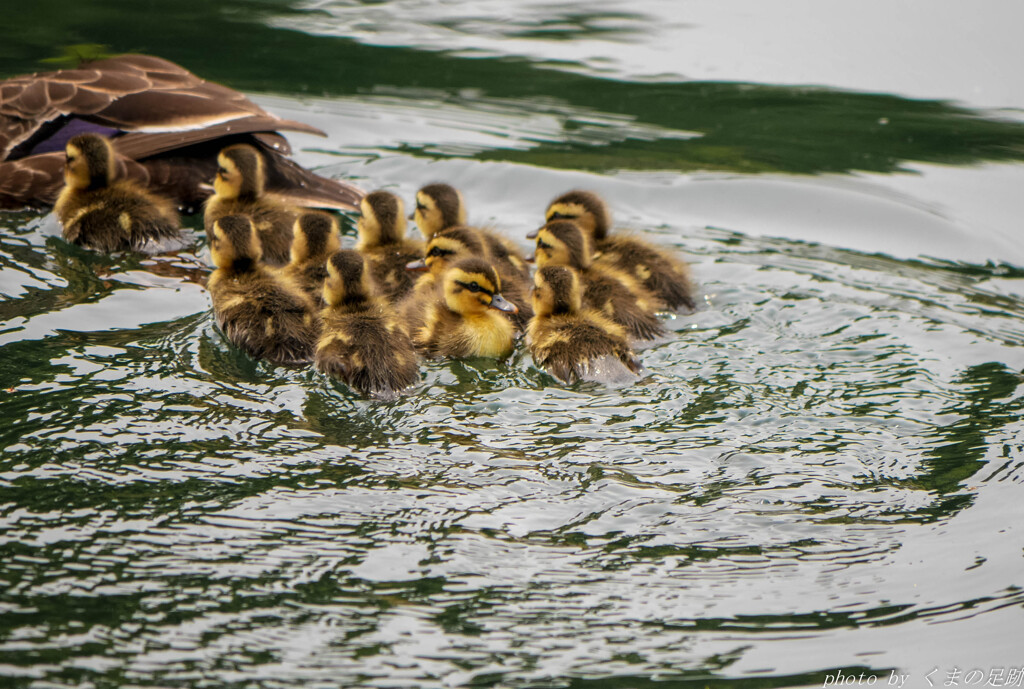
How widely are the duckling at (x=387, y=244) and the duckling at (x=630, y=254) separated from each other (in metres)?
0.73

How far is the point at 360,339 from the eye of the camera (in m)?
4.25

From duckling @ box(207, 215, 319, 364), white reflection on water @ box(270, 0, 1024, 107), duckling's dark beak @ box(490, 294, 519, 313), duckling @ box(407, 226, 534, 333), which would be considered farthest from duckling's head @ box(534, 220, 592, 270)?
white reflection on water @ box(270, 0, 1024, 107)

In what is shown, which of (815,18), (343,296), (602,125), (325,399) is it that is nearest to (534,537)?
(325,399)

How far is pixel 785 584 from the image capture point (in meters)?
3.10

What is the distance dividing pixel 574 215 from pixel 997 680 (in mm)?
3077

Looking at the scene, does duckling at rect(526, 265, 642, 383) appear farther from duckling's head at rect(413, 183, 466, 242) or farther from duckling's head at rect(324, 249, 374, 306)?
duckling's head at rect(413, 183, 466, 242)

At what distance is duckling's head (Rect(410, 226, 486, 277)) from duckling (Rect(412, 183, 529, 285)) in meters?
0.23

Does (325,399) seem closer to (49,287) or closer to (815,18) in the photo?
(49,287)

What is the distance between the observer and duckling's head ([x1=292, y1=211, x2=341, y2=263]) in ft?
16.2

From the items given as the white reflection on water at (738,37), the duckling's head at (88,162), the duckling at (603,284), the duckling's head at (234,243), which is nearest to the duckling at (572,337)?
the duckling at (603,284)

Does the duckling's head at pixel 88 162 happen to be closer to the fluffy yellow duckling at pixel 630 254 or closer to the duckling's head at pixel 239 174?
the duckling's head at pixel 239 174

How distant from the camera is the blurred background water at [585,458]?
9.33ft

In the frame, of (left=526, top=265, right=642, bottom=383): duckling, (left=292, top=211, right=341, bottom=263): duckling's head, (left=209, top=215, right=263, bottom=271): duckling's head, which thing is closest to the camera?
(left=526, top=265, right=642, bottom=383): duckling

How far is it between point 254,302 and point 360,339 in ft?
1.72
